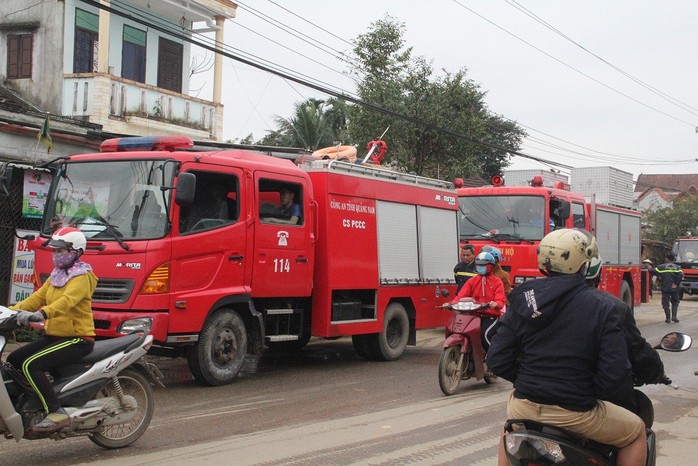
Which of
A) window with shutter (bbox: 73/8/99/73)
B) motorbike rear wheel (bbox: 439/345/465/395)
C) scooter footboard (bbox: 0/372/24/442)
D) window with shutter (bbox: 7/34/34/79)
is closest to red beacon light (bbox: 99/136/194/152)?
motorbike rear wheel (bbox: 439/345/465/395)

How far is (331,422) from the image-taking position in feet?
26.1

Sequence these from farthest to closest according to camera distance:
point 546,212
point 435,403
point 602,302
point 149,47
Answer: point 149,47 → point 546,212 → point 435,403 → point 602,302

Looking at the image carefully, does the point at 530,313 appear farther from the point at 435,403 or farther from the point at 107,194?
the point at 107,194

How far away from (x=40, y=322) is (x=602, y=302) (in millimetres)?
4011

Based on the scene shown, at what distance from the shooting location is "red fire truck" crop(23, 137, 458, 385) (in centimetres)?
903

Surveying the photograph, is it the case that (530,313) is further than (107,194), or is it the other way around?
(107,194)

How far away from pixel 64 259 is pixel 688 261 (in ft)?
104

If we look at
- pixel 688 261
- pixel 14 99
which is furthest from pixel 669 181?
pixel 14 99

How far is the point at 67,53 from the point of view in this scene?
18625 millimetres

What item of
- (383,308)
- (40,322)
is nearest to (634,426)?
(40,322)

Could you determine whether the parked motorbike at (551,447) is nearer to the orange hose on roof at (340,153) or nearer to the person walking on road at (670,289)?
the orange hose on roof at (340,153)

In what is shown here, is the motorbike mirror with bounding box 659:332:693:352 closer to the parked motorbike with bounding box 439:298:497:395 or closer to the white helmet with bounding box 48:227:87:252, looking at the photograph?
the white helmet with bounding box 48:227:87:252

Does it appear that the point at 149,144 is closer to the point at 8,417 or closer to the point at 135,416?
the point at 135,416

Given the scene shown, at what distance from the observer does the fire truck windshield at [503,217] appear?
50.2ft
